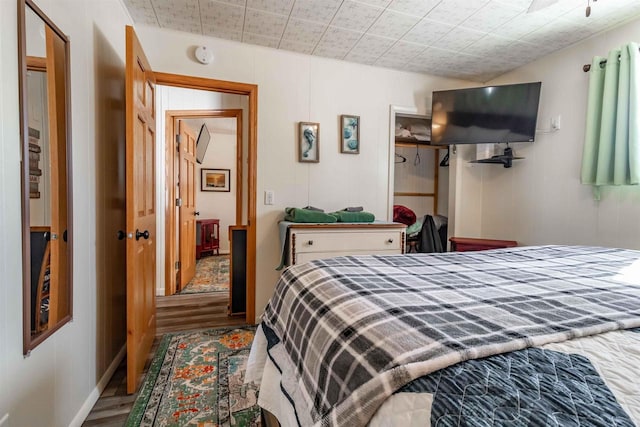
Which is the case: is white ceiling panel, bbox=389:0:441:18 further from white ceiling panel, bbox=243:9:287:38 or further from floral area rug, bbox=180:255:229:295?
floral area rug, bbox=180:255:229:295

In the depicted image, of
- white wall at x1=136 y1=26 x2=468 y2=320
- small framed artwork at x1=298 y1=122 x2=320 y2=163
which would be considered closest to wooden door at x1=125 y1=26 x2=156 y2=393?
white wall at x1=136 y1=26 x2=468 y2=320

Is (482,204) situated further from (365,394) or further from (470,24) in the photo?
(365,394)

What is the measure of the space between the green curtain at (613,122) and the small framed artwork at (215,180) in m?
5.26

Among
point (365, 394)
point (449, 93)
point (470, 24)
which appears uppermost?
point (470, 24)

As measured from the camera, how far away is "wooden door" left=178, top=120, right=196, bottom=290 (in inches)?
138

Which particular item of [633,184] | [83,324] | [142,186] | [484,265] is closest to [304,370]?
[484,265]

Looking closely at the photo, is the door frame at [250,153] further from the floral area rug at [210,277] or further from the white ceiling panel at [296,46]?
the floral area rug at [210,277]

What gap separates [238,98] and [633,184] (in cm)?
331

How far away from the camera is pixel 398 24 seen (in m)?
2.25

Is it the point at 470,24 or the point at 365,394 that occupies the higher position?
the point at 470,24

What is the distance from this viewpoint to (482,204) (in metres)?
3.33

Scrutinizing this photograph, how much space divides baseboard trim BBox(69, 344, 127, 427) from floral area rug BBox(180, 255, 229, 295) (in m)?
1.52

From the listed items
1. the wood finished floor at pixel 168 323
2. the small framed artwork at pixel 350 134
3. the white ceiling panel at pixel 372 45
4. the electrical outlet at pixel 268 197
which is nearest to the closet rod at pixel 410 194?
the small framed artwork at pixel 350 134

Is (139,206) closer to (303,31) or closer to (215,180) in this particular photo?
(303,31)
